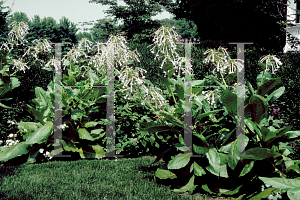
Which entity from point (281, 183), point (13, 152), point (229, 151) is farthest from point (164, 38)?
point (13, 152)

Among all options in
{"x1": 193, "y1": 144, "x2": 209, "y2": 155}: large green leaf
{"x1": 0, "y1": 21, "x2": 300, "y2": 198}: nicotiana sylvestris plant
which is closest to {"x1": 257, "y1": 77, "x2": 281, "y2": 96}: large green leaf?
{"x1": 0, "y1": 21, "x2": 300, "y2": 198}: nicotiana sylvestris plant

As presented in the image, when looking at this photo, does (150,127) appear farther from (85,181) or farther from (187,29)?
(187,29)

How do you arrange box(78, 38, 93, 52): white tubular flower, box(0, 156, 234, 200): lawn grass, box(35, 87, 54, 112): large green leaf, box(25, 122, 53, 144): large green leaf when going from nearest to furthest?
1. box(0, 156, 234, 200): lawn grass
2. box(25, 122, 53, 144): large green leaf
3. box(35, 87, 54, 112): large green leaf
4. box(78, 38, 93, 52): white tubular flower

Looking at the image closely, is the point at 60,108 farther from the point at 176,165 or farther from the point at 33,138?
the point at 176,165

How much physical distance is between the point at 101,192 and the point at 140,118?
165cm

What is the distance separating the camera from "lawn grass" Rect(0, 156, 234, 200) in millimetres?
2711

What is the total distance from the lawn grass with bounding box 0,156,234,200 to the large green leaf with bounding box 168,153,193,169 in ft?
1.07

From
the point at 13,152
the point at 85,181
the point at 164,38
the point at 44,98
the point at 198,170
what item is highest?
the point at 164,38

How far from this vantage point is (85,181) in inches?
122

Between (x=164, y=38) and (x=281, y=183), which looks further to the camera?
(x=164, y=38)

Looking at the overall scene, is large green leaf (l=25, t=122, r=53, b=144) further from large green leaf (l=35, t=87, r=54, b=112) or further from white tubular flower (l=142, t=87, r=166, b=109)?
white tubular flower (l=142, t=87, r=166, b=109)

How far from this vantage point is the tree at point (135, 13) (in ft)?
71.9

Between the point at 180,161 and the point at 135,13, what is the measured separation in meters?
20.9

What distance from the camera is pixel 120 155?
4.08 meters
